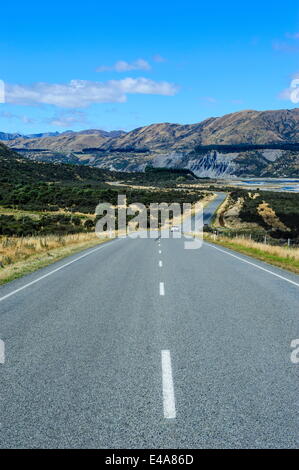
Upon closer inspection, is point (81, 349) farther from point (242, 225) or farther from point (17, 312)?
point (242, 225)

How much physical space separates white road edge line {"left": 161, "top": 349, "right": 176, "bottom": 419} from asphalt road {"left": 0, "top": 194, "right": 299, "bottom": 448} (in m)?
0.01

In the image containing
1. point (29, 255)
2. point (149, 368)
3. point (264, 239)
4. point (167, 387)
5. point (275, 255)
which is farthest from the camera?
point (264, 239)

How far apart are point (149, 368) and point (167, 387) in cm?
66

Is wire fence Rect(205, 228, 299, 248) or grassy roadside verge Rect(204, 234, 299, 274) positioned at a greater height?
grassy roadside verge Rect(204, 234, 299, 274)

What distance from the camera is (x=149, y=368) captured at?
5.41 meters

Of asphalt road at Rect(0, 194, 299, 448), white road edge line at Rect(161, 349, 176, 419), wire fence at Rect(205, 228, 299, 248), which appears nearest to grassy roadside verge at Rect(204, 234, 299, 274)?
asphalt road at Rect(0, 194, 299, 448)

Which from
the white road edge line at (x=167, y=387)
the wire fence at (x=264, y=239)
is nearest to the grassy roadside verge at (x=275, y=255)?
the wire fence at (x=264, y=239)

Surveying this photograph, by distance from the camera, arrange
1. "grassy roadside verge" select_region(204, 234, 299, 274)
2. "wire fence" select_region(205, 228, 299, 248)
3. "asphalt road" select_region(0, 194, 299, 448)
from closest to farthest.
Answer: "asphalt road" select_region(0, 194, 299, 448) → "grassy roadside verge" select_region(204, 234, 299, 274) → "wire fence" select_region(205, 228, 299, 248)

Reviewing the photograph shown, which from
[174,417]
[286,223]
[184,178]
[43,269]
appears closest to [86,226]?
[286,223]

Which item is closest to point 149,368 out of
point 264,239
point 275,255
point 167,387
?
point 167,387

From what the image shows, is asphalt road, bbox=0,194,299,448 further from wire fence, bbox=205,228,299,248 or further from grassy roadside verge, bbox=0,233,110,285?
wire fence, bbox=205,228,299,248

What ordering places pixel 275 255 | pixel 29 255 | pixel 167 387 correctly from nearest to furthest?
pixel 167 387 → pixel 275 255 → pixel 29 255

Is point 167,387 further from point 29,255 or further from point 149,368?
point 29,255

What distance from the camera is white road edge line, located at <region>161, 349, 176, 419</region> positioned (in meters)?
4.19
